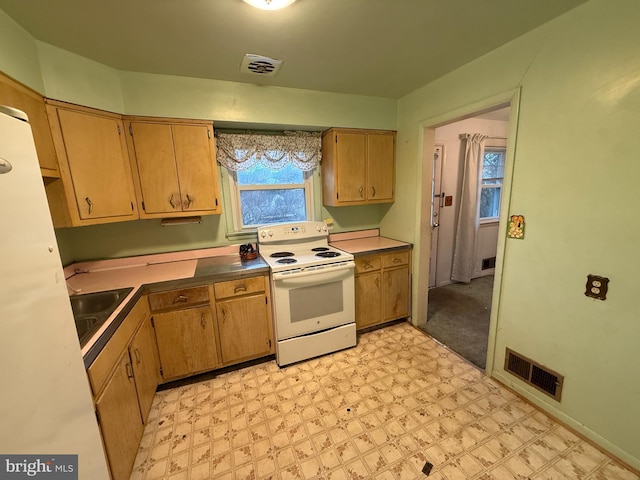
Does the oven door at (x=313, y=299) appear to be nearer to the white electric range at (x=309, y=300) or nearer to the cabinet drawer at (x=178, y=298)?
the white electric range at (x=309, y=300)

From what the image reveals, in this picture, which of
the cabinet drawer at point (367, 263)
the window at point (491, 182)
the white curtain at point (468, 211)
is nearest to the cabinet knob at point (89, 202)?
the cabinet drawer at point (367, 263)

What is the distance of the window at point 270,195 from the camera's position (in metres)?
2.59

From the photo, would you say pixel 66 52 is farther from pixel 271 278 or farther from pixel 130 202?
pixel 271 278

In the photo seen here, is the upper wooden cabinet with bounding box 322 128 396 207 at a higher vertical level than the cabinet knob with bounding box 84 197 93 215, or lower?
higher

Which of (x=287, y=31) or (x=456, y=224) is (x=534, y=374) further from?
(x=287, y=31)

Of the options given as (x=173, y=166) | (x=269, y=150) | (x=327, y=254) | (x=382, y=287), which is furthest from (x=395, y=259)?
(x=173, y=166)

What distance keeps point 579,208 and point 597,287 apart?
435mm

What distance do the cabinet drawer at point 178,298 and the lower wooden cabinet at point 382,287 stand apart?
1363mm

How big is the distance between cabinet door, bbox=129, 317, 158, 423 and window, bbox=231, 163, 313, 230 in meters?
1.19

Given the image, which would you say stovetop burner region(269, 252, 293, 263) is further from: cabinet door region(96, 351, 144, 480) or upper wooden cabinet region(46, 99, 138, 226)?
cabinet door region(96, 351, 144, 480)

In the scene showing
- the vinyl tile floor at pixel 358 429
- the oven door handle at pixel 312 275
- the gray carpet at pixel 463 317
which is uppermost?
the oven door handle at pixel 312 275

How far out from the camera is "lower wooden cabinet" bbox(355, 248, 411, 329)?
2.56 meters

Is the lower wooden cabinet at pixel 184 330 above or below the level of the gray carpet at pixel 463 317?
above

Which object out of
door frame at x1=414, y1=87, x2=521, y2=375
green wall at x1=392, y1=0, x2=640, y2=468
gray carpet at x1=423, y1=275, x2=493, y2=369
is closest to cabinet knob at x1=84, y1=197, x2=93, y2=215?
door frame at x1=414, y1=87, x2=521, y2=375
